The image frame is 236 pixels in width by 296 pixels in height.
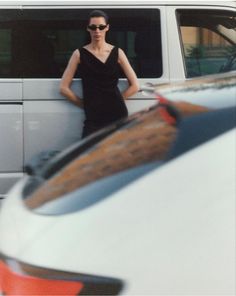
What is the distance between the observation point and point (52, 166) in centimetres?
257

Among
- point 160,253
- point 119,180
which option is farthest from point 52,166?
point 160,253

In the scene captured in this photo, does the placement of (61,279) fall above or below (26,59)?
below

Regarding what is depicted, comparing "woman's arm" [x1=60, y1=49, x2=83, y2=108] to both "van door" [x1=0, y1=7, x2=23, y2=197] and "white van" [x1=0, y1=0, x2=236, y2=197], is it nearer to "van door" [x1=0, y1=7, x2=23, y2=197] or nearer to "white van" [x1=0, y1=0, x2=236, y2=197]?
"white van" [x1=0, y1=0, x2=236, y2=197]

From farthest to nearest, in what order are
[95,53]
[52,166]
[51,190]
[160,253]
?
[95,53], [52,166], [51,190], [160,253]

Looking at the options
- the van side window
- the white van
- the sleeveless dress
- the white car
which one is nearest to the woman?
the sleeveless dress

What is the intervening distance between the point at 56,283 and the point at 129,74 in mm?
3605

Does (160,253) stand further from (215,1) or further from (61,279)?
(215,1)

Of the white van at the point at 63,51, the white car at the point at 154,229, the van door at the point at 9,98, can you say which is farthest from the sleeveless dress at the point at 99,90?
the white car at the point at 154,229

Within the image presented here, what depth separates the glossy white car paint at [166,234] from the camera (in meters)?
1.86

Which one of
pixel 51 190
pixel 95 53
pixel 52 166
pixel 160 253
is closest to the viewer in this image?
pixel 160 253

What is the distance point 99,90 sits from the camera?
5.35 meters

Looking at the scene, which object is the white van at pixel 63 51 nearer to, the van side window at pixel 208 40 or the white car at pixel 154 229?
the van side window at pixel 208 40

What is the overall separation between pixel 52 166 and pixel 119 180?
0.67 m

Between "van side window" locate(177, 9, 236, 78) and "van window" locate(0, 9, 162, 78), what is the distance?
259mm
